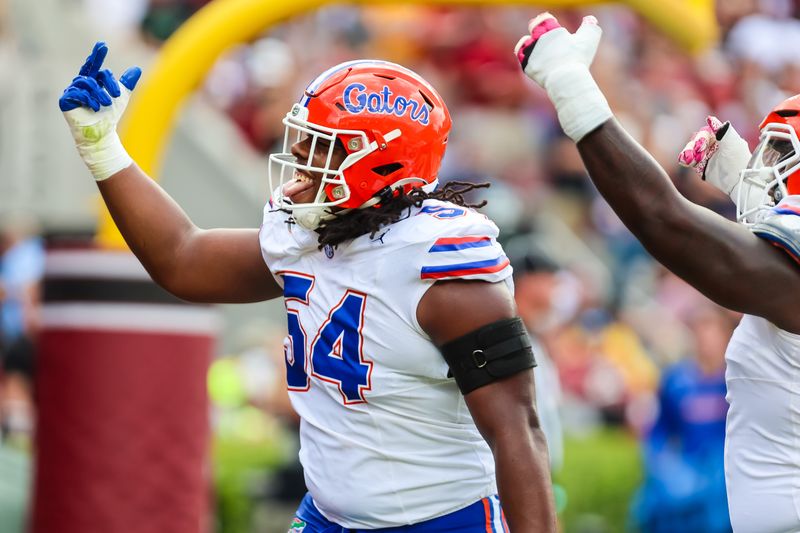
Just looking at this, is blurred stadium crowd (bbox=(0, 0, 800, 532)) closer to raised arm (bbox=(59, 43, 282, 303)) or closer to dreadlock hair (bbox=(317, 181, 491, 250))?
raised arm (bbox=(59, 43, 282, 303))

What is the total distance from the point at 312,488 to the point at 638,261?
26.4 ft

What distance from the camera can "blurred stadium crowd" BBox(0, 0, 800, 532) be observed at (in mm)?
7410

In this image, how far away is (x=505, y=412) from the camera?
10.6ft

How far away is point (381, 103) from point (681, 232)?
2.90 feet

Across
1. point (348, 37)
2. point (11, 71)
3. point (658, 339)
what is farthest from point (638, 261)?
point (11, 71)

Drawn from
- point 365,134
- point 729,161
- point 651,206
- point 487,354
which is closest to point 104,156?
point 365,134

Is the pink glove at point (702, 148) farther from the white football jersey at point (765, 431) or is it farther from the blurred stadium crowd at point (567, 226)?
the blurred stadium crowd at point (567, 226)

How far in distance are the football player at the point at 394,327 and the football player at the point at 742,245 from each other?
0.46 m

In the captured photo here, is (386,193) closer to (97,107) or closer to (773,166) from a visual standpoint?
(97,107)

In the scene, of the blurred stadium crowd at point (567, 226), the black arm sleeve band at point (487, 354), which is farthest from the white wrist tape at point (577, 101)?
the blurred stadium crowd at point (567, 226)

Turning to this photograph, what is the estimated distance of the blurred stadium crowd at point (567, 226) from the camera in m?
7.41

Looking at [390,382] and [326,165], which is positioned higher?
[326,165]

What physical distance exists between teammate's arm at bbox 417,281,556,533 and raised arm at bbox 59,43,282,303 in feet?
2.14

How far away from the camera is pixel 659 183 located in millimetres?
2949
